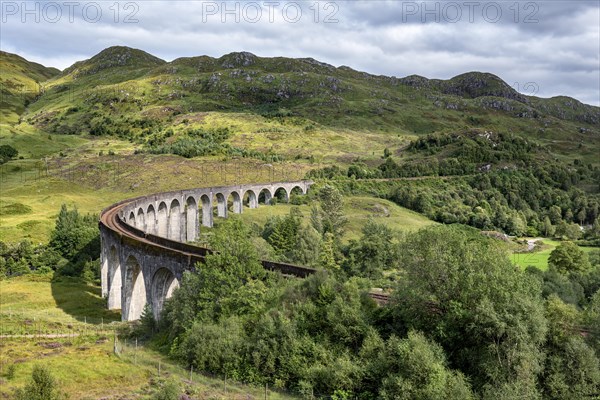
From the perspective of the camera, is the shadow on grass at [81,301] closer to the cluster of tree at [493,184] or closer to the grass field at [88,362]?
the grass field at [88,362]

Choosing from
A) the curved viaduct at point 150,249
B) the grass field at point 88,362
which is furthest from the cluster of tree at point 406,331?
the curved viaduct at point 150,249

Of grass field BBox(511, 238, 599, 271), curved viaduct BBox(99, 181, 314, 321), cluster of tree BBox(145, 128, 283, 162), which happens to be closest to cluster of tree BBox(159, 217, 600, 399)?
curved viaduct BBox(99, 181, 314, 321)

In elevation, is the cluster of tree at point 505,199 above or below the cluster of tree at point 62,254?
above

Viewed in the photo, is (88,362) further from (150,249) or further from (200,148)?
(200,148)

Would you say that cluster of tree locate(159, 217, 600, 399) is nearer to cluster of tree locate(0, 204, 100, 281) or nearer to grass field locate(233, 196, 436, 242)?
cluster of tree locate(0, 204, 100, 281)

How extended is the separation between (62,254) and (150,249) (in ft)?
117

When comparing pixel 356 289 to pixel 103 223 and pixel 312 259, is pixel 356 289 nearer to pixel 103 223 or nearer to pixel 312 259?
pixel 312 259

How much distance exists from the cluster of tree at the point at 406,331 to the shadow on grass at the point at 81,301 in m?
21.1

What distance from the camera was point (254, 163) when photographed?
141 meters

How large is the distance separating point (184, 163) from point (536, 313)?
117 m

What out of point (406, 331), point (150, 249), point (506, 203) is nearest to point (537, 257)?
point (506, 203)

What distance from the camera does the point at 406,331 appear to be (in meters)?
28.8

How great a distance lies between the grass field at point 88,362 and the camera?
27.7 metres

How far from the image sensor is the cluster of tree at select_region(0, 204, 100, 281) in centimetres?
6831
